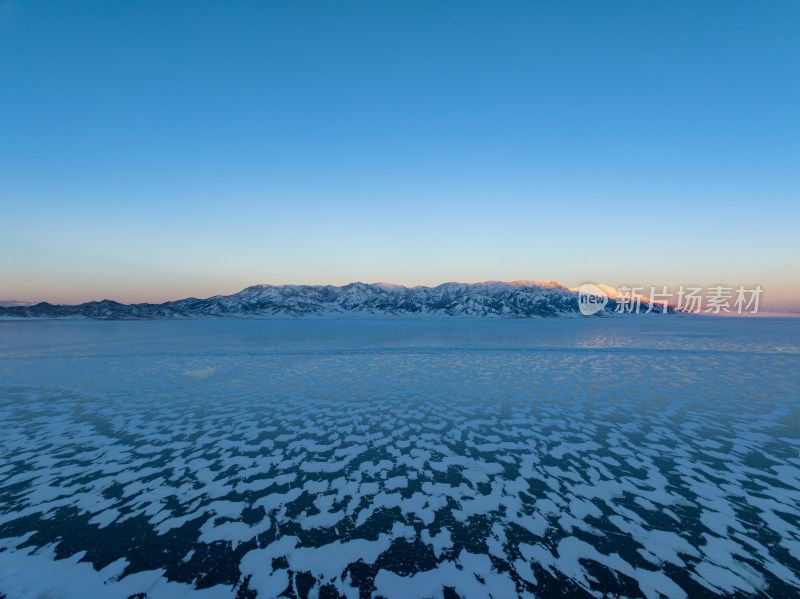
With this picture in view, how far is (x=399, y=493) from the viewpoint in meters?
6.89

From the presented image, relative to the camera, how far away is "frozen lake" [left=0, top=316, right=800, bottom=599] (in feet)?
15.9

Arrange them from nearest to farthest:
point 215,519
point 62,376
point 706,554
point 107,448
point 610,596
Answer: point 610,596, point 706,554, point 215,519, point 107,448, point 62,376

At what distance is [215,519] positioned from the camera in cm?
609

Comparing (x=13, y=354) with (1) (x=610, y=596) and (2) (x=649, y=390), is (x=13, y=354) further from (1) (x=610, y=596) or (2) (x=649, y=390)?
(2) (x=649, y=390)

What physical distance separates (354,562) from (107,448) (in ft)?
26.9

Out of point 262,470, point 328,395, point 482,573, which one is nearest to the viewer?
point 482,573

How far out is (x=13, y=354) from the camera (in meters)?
28.2

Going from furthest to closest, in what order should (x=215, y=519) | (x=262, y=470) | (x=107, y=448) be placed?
1. (x=107, y=448)
2. (x=262, y=470)
3. (x=215, y=519)

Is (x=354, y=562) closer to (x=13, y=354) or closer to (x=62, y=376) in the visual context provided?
(x=62, y=376)

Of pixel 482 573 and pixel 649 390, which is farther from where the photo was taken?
pixel 649 390

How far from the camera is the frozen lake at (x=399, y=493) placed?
4.83 meters

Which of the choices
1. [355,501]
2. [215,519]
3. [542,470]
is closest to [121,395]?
[215,519]

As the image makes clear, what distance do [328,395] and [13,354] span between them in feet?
104

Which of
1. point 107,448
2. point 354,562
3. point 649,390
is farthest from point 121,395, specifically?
point 649,390
